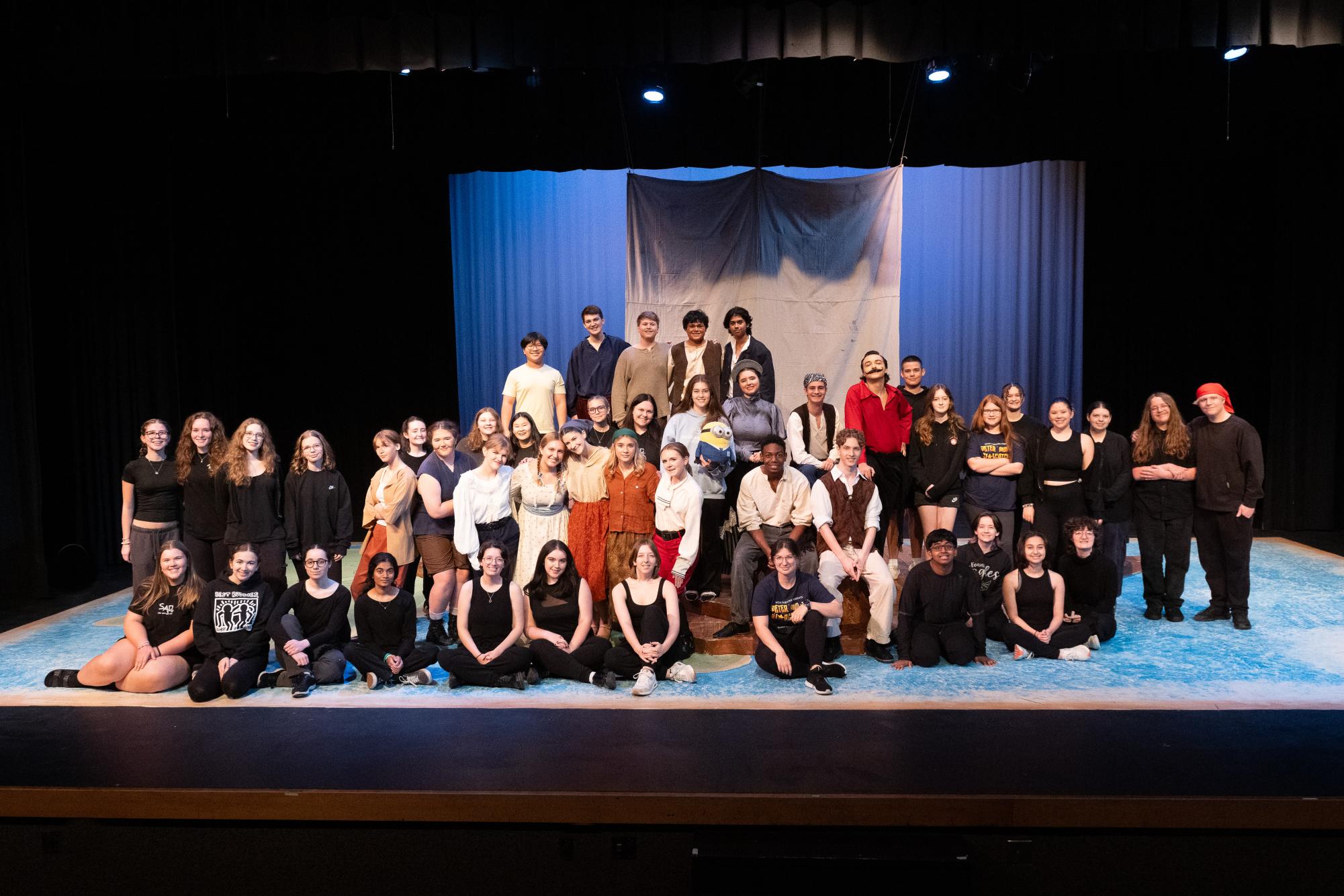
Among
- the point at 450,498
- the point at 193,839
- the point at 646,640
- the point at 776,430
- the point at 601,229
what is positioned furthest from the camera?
the point at 601,229

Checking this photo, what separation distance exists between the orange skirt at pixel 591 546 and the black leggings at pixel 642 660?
0.43 meters

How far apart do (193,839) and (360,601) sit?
59.3 inches

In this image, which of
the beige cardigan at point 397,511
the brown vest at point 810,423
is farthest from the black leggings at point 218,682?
the brown vest at point 810,423

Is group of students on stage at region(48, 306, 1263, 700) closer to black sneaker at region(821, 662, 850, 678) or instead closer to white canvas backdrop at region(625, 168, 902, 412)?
black sneaker at region(821, 662, 850, 678)

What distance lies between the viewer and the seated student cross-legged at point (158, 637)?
15.5ft

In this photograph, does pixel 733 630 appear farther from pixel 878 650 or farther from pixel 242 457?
pixel 242 457

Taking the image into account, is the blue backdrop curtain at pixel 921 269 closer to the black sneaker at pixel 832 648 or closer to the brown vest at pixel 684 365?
the brown vest at pixel 684 365

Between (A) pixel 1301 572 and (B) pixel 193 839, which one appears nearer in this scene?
(B) pixel 193 839

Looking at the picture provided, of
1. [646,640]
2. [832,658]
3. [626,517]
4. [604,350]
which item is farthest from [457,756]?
[604,350]

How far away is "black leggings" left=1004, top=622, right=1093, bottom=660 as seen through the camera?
5082mm

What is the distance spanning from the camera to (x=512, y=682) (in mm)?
4680

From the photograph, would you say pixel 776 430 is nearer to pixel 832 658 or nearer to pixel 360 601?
pixel 832 658

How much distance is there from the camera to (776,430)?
5.91m

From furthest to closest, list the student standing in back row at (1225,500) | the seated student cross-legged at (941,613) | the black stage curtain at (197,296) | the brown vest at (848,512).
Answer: the black stage curtain at (197,296) < the student standing in back row at (1225,500) < the brown vest at (848,512) < the seated student cross-legged at (941,613)
